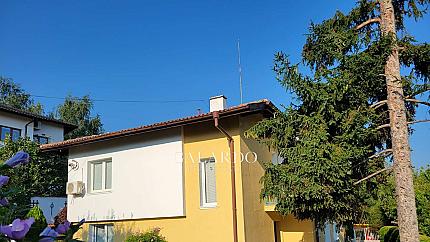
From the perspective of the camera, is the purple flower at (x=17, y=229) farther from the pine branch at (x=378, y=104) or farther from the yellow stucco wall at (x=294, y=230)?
the yellow stucco wall at (x=294, y=230)

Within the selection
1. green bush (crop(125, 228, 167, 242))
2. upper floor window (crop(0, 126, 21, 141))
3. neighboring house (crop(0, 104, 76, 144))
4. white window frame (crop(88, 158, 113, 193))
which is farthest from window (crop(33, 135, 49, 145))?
green bush (crop(125, 228, 167, 242))

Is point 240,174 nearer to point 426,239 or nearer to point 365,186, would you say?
point 365,186

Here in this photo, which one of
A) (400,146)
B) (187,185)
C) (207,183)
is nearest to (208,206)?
(207,183)

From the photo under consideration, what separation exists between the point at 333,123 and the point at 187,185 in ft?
18.3

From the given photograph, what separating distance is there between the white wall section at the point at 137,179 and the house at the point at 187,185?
0.03 m

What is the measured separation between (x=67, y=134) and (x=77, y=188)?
98.2ft

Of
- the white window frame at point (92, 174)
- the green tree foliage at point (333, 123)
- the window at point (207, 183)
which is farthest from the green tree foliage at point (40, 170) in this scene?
the green tree foliage at point (333, 123)

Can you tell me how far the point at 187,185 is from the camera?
541 inches

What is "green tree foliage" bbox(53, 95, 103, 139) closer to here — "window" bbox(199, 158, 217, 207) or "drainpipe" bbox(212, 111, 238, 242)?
"window" bbox(199, 158, 217, 207)

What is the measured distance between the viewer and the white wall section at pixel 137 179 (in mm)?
13930

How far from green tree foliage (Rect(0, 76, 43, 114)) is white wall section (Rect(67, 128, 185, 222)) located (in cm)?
3257

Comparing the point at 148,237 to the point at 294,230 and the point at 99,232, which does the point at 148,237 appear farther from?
the point at 294,230

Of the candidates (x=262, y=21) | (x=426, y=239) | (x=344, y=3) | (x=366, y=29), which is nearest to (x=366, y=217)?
(x=366, y=29)

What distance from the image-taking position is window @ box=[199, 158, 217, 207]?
13.5 m
